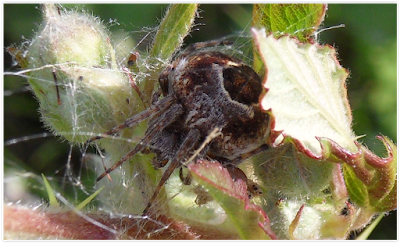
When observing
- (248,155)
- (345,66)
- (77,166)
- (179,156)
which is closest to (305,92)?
(248,155)

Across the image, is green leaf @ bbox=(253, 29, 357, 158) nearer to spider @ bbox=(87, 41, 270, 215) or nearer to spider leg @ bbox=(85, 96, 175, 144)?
spider @ bbox=(87, 41, 270, 215)

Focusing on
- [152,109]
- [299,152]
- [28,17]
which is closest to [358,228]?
[299,152]

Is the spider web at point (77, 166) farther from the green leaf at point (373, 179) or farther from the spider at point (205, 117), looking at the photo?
the green leaf at point (373, 179)

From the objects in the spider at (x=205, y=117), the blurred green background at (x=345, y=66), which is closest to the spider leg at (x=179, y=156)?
the spider at (x=205, y=117)

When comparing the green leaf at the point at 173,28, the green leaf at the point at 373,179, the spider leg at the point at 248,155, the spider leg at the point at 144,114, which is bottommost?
the green leaf at the point at 373,179

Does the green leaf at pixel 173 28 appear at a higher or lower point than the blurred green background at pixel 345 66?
higher

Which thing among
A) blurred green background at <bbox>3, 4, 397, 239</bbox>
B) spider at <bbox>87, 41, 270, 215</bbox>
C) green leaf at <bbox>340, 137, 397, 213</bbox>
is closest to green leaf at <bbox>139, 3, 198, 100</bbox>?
spider at <bbox>87, 41, 270, 215</bbox>

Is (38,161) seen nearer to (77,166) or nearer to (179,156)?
(77,166)
